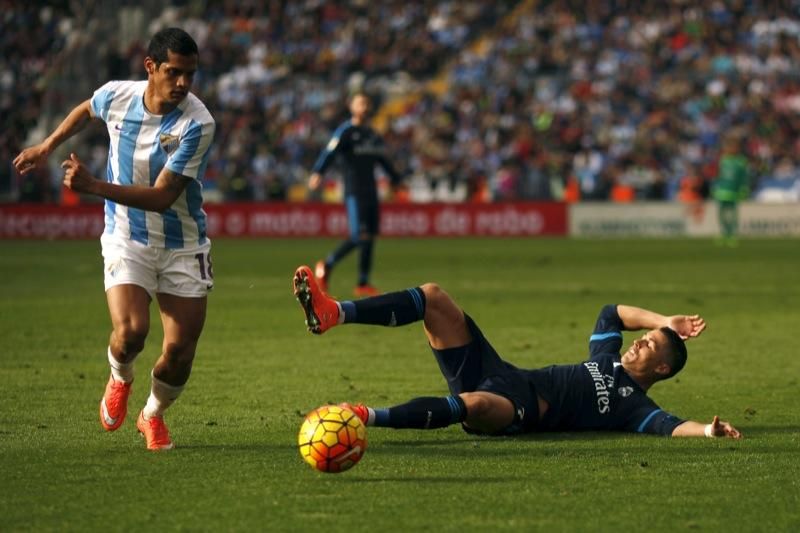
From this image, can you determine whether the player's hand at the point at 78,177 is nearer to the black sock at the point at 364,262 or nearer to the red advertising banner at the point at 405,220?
the black sock at the point at 364,262

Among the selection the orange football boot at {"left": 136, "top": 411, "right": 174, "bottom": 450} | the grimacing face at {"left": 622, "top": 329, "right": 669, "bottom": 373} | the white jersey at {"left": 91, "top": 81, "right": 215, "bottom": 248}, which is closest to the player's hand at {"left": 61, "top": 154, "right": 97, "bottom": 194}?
the white jersey at {"left": 91, "top": 81, "right": 215, "bottom": 248}

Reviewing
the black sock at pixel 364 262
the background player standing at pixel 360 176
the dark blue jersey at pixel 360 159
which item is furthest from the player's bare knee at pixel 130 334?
the dark blue jersey at pixel 360 159

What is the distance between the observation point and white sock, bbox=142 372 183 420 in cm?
782

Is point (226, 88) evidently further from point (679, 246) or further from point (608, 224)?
point (679, 246)

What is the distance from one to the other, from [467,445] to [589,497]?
60.9 inches

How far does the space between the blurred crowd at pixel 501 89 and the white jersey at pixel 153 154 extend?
29089mm

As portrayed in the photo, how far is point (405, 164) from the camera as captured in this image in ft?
127

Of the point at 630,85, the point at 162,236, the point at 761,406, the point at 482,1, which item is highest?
the point at 482,1

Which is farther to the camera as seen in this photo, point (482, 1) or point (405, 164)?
point (482, 1)

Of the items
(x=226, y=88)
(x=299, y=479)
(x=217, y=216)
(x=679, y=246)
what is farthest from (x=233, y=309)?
(x=226, y=88)

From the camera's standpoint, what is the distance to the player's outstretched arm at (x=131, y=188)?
7.07 meters

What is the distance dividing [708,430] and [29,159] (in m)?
4.01

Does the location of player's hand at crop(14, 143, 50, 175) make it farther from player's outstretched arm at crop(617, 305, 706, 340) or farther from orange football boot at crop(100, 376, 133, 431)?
player's outstretched arm at crop(617, 305, 706, 340)

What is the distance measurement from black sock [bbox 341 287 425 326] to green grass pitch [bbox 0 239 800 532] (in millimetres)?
686
